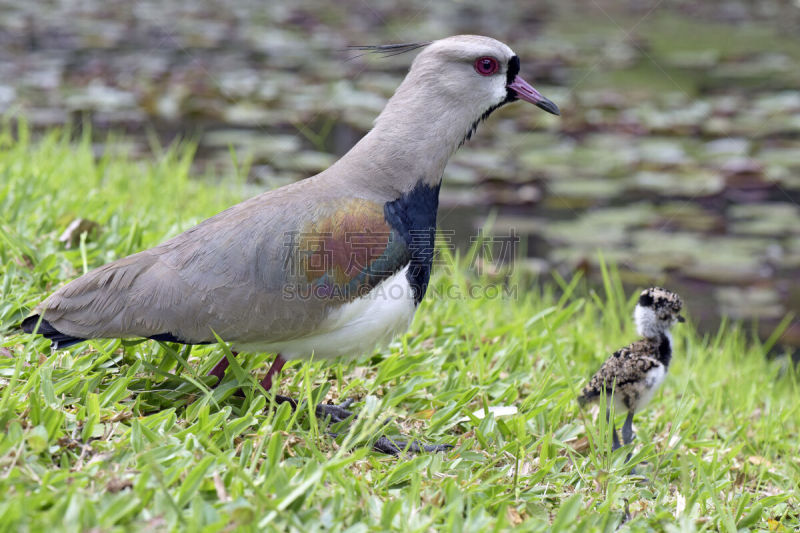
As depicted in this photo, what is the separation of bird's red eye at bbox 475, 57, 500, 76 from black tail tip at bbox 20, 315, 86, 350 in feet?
5.92

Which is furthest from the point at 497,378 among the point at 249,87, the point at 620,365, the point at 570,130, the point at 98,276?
the point at 249,87

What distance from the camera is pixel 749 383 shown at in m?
4.33

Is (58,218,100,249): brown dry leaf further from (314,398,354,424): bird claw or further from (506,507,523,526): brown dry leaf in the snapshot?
(506,507,523,526): brown dry leaf

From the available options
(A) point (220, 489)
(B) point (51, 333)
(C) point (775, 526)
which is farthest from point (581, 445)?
(B) point (51, 333)

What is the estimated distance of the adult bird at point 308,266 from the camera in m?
2.88

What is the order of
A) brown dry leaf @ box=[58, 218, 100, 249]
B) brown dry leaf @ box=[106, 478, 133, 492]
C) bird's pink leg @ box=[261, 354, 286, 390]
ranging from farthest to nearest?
brown dry leaf @ box=[58, 218, 100, 249] → bird's pink leg @ box=[261, 354, 286, 390] → brown dry leaf @ box=[106, 478, 133, 492]

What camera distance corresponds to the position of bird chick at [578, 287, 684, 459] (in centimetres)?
314

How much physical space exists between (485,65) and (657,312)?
1.19 metres

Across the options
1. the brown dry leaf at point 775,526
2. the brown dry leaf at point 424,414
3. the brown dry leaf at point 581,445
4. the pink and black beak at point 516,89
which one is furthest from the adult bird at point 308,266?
the brown dry leaf at point 775,526

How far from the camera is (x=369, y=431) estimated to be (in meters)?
2.47

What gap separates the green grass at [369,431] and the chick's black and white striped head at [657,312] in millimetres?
360

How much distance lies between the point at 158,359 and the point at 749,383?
9.75 feet

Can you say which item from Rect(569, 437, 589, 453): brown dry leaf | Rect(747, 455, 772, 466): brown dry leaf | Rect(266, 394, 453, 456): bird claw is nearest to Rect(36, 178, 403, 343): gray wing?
Rect(266, 394, 453, 456): bird claw

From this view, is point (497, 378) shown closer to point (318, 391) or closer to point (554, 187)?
point (318, 391)
